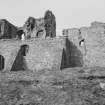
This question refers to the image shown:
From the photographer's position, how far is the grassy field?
9.88m

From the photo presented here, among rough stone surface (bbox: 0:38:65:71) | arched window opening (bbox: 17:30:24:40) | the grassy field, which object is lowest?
the grassy field

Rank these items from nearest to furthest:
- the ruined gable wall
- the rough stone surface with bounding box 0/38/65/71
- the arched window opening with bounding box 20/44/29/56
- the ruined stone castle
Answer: the rough stone surface with bounding box 0/38/65/71
the ruined stone castle
the ruined gable wall
the arched window opening with bounding box 20/44/29/56

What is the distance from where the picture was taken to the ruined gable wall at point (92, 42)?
2131cm

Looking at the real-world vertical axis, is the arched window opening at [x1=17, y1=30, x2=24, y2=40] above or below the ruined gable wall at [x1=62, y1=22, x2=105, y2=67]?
above

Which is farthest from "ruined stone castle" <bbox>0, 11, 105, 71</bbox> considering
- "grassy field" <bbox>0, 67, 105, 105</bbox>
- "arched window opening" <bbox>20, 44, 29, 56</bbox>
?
"grassy field" <bbox>0, 67, 105, 105</bbox>

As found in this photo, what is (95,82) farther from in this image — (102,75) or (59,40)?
(59,40)

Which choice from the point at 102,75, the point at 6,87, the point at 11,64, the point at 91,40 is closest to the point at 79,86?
the point at 102,75

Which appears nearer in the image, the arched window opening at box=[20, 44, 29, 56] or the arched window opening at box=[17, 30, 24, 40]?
the arched window opening at box=[20, 44, 29, 56]

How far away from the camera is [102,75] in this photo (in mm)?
12906

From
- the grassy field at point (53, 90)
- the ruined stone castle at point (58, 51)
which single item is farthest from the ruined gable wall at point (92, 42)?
the grassy field at point (53, 90)

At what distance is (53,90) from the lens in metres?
11.0

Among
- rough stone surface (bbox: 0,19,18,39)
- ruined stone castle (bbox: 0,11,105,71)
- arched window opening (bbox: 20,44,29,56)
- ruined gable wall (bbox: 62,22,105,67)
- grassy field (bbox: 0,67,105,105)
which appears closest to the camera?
grassy field (bbox: 0,67,105,105)

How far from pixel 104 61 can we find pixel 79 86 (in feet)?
34.4

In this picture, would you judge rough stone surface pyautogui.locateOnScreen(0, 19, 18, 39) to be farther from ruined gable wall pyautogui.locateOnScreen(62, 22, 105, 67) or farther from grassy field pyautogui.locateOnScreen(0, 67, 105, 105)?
grassy field pyautogui.locateOnScreen(0, 67, 105, 105)
